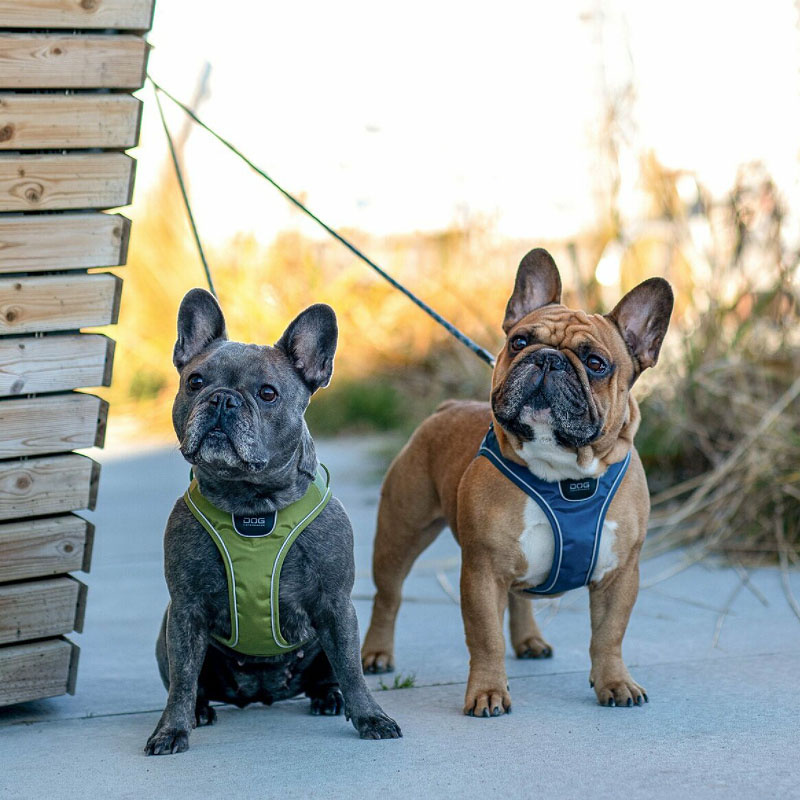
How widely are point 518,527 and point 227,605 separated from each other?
87cm

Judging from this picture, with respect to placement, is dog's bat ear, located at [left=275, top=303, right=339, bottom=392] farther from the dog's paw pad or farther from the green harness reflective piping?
the dog's paw pad

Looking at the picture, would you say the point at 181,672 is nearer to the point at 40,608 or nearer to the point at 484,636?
the point at 40,608

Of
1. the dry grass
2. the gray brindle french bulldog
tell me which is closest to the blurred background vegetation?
the dry grass

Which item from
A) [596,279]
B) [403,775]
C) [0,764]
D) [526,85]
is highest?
[526,85]

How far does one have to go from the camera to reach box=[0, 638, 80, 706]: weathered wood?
337cm

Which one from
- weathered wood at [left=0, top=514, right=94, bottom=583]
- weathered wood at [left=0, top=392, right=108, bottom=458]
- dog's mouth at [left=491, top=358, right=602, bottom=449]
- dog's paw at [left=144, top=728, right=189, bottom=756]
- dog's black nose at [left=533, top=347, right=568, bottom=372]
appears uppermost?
dog's black nose at [left=533, top=347, right=568, bottom=372]

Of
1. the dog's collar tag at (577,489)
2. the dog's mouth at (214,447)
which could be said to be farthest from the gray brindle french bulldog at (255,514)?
the dog's collar tag at (577,489)

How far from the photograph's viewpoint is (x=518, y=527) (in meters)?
3.28

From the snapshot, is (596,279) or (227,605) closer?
(227,605)

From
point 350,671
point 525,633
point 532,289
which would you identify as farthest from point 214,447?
point 525,633

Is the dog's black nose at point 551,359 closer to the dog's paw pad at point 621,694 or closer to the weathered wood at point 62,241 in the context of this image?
the dog's paw pad at point 621,694

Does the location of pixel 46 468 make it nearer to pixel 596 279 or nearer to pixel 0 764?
pixel 0 764

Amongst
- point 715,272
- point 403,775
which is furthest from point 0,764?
point 715,272

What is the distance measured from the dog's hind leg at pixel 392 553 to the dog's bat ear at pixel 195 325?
96 centimetres
